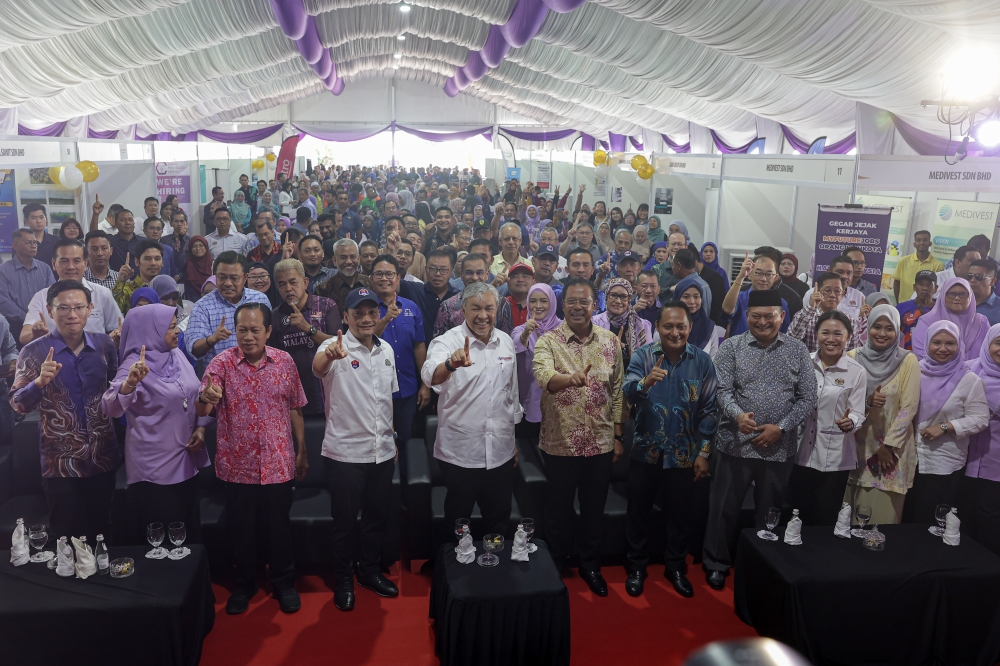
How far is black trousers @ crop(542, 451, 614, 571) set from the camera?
3414 mm

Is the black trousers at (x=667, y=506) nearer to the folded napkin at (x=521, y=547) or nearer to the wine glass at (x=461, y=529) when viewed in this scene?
the folded napkin at (x=521, y=547)

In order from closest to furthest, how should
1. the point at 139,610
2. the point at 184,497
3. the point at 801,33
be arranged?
the point at 139,610 → the point at 184,497 → the point at 801,33

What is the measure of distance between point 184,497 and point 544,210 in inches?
383

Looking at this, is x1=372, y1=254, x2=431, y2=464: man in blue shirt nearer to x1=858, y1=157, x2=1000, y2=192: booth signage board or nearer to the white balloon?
x1=858, y1=157, x2=1000, y2=192: booth signage board

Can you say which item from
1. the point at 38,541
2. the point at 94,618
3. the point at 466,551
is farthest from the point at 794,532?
the point at 38,541

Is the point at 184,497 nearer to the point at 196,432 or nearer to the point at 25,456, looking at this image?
the point at 196,432

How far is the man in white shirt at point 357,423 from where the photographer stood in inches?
128

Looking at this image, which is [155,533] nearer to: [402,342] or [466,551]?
[466,551]

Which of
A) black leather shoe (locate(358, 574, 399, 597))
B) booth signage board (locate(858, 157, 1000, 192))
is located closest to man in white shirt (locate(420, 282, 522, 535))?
black leather shoe (locate(358, 574, 399, 597))

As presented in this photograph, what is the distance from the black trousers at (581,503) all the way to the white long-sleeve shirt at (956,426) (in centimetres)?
153

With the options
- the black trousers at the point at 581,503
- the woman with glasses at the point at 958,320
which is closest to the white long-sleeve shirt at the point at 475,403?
the black trousers at the point at 581,503

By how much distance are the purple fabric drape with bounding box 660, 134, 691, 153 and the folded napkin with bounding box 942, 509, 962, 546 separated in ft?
48.4

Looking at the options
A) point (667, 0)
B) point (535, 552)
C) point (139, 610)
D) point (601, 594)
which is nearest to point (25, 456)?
point (139, 610)

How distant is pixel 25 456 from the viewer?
3.76m
